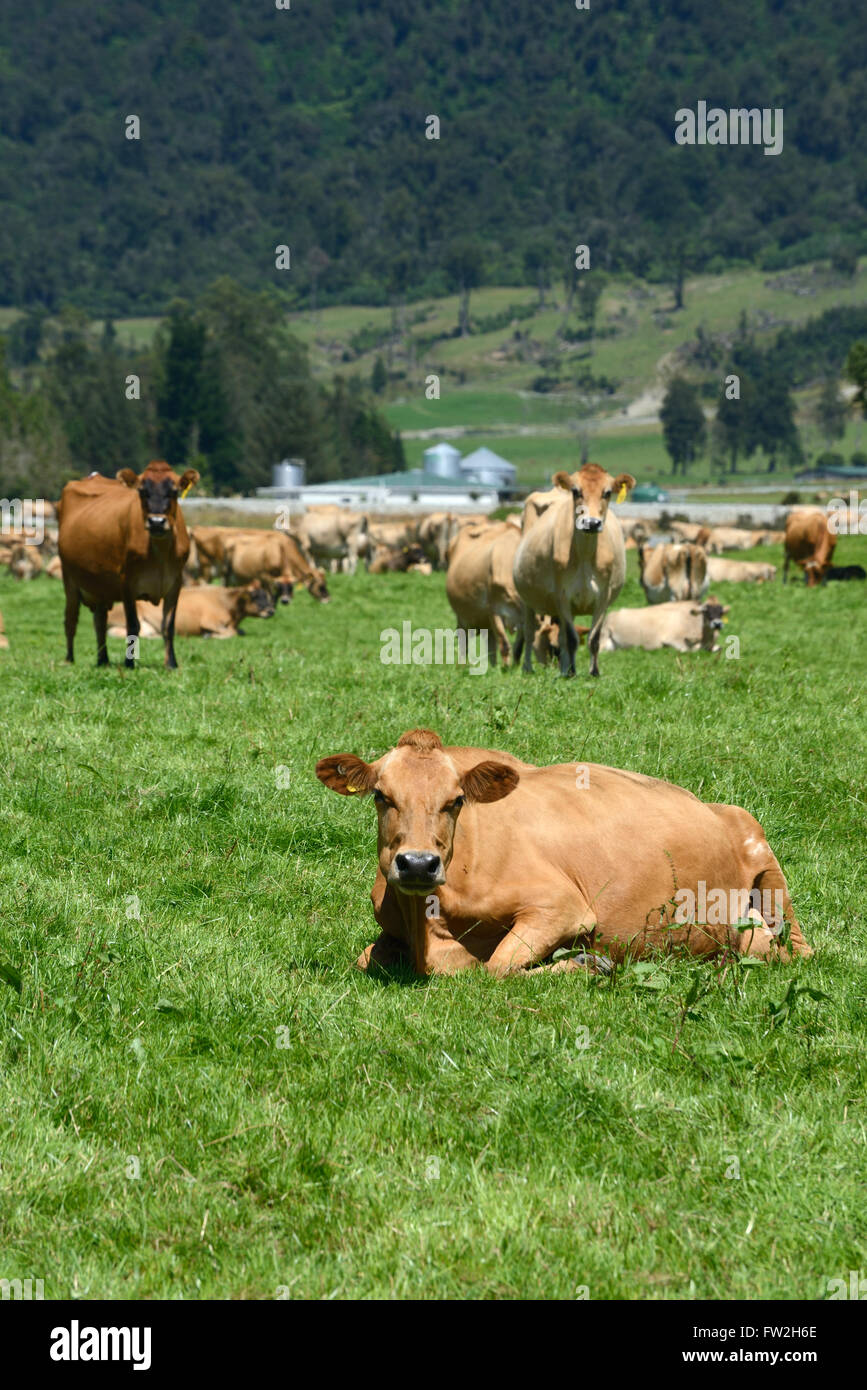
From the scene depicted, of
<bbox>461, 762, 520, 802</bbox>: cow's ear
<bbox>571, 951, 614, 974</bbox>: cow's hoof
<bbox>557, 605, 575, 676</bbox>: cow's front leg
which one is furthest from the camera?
<bbox>557, 605, 575, 676</bbox>: cow's front leg

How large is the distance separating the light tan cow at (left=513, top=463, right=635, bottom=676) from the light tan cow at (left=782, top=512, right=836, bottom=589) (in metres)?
23.6

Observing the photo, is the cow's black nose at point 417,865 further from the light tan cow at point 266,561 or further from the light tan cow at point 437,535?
the light tan cow at point 437,535

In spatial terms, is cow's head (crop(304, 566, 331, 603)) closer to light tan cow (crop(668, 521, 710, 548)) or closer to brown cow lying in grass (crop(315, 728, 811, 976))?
light tan cow (crop(668, 521, 710, 548))

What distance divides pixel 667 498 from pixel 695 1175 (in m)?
154

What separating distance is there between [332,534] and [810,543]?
843 inches

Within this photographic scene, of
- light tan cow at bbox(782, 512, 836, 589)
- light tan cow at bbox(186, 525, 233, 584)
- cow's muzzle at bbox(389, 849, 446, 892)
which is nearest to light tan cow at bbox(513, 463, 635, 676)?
cow's muzzle at bbox(389, 849, 446, 892)

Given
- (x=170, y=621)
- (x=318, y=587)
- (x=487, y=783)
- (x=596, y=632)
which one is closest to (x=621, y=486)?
(x=596, y=632)

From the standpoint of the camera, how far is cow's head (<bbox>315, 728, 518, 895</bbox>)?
6.50 meters

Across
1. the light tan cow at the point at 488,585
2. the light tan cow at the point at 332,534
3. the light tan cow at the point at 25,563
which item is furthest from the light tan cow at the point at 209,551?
the light tan cow at the point at 488,585

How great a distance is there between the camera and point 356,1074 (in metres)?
6.00

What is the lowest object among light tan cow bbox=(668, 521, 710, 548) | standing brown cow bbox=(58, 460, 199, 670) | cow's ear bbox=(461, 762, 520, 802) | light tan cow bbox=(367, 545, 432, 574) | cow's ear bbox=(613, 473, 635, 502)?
light tan cow bbox=(367, 545, 432, 574)

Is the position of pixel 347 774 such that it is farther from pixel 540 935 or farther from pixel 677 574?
pixel 677 574
